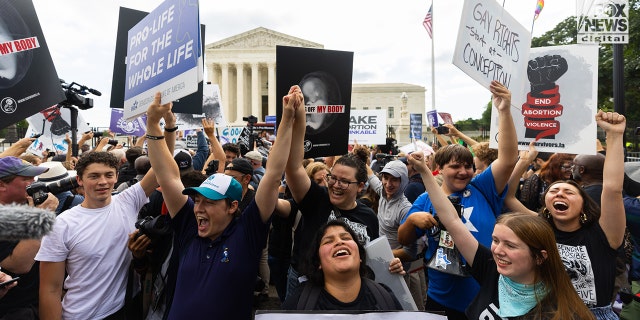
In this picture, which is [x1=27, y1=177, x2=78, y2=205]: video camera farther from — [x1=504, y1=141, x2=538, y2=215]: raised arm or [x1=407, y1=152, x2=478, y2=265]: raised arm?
[x1=504, y1=141, x2=538, y2=215]: raised arm

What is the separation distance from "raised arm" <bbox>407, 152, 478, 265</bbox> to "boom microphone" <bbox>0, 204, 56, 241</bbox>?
6.56 feet

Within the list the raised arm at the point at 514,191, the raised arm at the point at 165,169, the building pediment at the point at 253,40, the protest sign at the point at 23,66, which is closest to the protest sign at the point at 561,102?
the raised arm at the point at 514,191

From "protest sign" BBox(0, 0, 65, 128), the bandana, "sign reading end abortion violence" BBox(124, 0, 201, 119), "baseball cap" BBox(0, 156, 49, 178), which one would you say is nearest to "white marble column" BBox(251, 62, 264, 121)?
"protest sign" BBox(0, 0, 65, 128)

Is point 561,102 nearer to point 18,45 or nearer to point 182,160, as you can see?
point 182,160

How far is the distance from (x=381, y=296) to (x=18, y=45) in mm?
3134

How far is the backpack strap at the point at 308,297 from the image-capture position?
2.00 meters

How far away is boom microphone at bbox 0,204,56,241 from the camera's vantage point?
82 centimetres

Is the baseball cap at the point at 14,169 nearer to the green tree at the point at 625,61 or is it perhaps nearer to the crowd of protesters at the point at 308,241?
the crowd of protesters at the point at 308,241

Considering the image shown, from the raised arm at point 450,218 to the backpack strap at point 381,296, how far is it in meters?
0.50

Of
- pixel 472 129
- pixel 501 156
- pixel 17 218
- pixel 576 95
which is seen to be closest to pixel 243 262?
pixel 17 218

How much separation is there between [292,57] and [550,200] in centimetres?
204

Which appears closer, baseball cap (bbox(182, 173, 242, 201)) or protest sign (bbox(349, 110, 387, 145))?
baseball cap (bbox(182, 173, 242, 201))

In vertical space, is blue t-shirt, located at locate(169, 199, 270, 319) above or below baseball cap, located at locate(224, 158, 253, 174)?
below

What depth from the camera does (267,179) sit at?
2.41 metres
